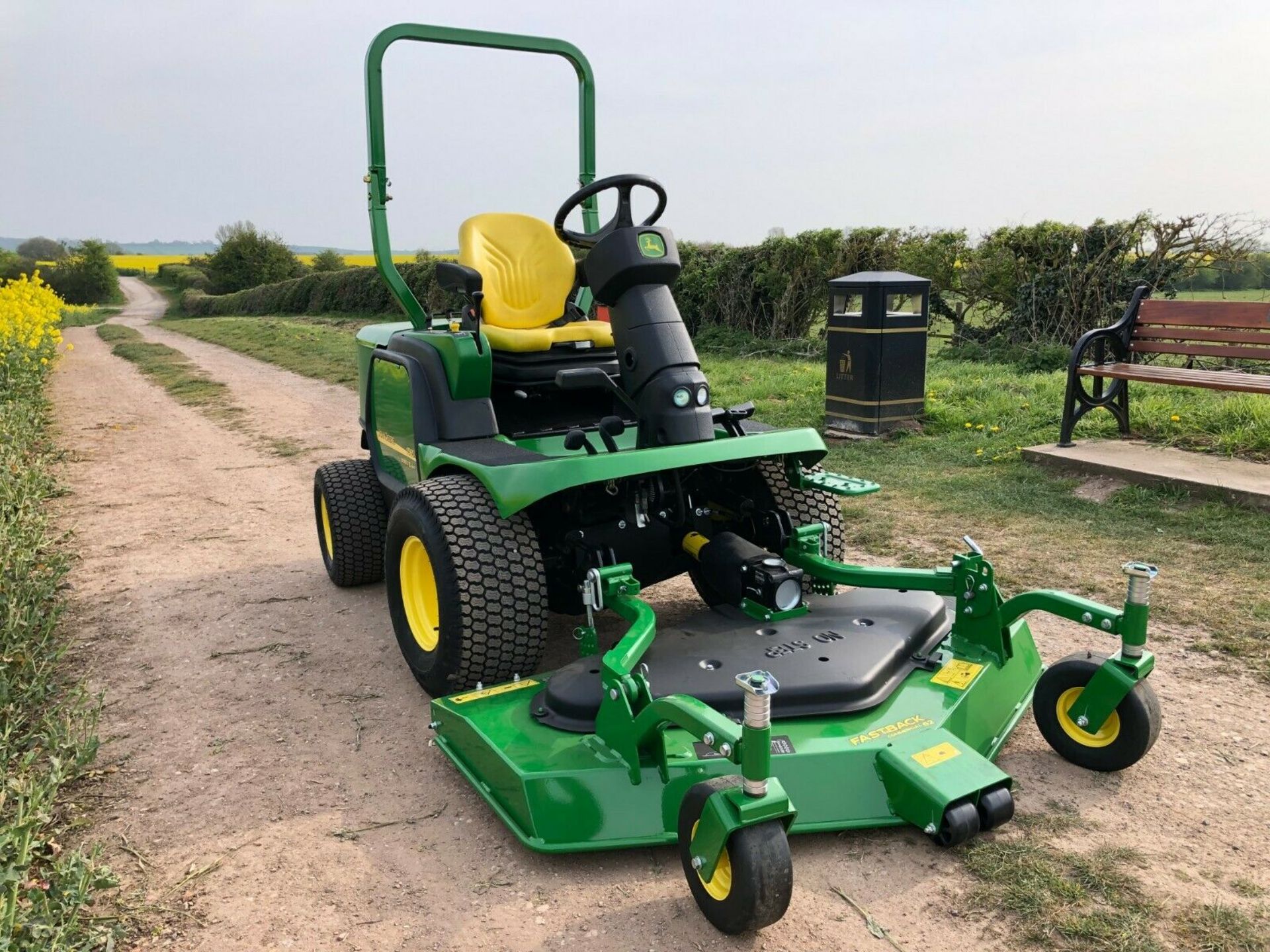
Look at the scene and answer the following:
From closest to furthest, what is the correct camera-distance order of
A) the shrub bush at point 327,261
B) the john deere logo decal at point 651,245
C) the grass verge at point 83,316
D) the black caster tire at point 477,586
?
the black caster tire at point 477,586 < the john deere logo decal at point 651,245 < the grass verge at point 83,316 < the shrub bush at point 327,261

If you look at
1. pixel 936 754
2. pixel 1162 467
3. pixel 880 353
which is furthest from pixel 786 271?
pixel 936 754

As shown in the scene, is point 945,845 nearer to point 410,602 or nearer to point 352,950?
point 352,950

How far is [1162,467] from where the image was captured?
554cm

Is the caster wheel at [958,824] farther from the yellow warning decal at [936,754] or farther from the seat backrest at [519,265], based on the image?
the seat backrest at [519,265]

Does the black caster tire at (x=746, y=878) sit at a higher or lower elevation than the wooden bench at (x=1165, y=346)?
lower

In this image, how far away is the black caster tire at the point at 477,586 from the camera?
298 cm

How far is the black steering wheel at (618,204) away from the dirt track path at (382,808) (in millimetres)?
1502

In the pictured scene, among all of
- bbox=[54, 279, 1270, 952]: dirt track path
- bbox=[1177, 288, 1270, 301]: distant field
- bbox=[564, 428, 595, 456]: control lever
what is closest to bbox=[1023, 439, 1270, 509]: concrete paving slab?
bbox=[1177, 288, 1270, 301]: distant field

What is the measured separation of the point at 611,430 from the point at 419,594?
875 mm

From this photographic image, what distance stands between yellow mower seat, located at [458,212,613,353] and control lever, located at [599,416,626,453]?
2.46 feet

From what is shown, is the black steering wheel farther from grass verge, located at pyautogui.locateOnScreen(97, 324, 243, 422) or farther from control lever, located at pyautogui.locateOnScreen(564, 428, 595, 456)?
grass verge, located at pyautogui.locateOnScreen(97, 324, 243, 422)

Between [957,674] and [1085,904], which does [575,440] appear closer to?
[957,674]

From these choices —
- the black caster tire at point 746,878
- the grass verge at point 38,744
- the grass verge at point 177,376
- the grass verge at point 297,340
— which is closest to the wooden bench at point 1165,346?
the black caster tire at point 746,878

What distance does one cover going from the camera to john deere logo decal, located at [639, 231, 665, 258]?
Result: 131 inches
